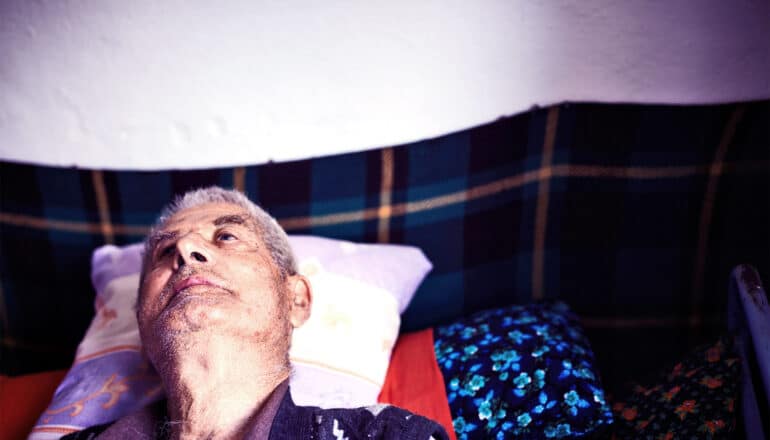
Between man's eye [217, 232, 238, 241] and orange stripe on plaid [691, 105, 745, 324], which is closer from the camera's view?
man's eye [217, 232, 238, 241]

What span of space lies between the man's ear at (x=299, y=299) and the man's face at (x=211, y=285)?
0.02 metres

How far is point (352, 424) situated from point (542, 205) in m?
0.92

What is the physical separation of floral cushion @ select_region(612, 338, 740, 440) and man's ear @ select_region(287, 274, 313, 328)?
27.8 inches

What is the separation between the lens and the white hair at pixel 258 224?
1.38m

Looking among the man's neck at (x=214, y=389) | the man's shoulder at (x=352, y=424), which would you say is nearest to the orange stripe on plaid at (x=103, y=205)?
the man's neck at (x=214, y=389)

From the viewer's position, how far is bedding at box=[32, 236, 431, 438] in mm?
1373

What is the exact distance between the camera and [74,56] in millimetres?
1684

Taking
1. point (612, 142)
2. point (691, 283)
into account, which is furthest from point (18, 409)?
point (691, 283)

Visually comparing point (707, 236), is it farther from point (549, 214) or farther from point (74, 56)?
point (74, 56)

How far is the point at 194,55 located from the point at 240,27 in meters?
0.15

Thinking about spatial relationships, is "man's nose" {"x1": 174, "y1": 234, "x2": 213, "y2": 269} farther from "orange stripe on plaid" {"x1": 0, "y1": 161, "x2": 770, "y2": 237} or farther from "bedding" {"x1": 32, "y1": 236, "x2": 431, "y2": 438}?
"orange stripe on plaid" {"x1": 0, "y1": 161, "x2": 770, "y2": 237}

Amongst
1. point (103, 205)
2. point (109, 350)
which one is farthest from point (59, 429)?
point (103, 205)

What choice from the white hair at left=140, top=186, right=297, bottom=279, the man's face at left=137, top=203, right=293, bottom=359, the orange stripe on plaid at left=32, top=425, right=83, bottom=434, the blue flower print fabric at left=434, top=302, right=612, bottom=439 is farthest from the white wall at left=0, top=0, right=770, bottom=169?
the orange stripe on plaid at left=32, top=425, right=83, bottom=434

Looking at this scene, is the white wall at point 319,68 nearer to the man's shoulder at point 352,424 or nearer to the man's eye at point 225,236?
the man's eye at point 225,236
